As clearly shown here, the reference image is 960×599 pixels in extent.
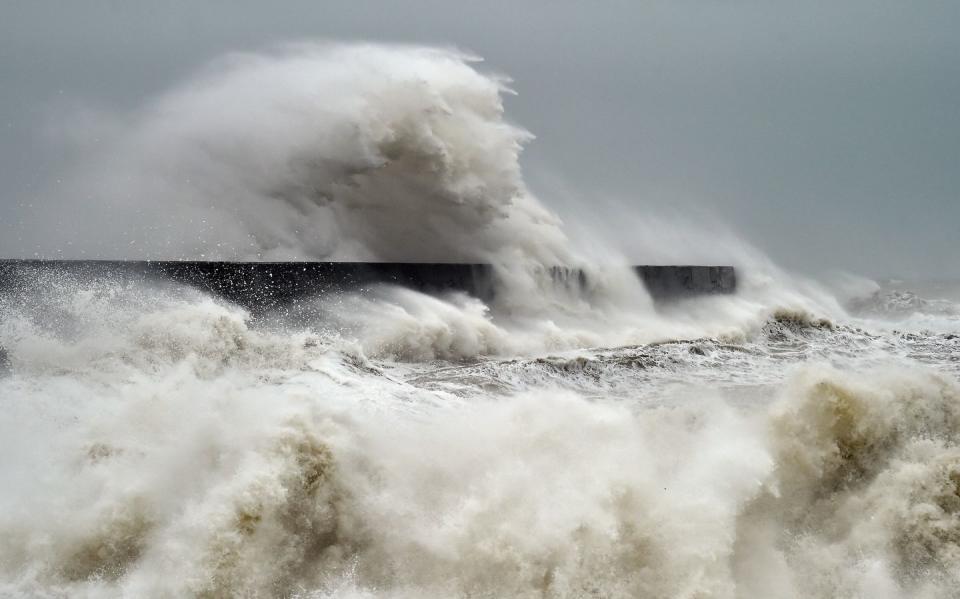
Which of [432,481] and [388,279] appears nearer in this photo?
[432,481]

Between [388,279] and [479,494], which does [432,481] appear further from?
[388,279]

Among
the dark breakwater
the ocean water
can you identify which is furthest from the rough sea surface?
the dark breakwater

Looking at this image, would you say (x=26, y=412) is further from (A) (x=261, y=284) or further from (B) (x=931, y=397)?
(A) (x=261, y=284)

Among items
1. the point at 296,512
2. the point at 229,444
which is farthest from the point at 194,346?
the point at 296,512

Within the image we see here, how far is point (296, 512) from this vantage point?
16.4 feet

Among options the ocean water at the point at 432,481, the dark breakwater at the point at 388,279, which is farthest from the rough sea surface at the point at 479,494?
the dark breakwater at the point at 388,279

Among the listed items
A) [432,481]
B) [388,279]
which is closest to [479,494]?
[432,481]

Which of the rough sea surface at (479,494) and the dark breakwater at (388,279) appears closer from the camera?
the rough sea surface at (479,494)

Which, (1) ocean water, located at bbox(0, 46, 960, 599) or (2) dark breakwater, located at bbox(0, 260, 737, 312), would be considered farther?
(2) dark breakwater, located at bbox(0, 260, 737, 312)

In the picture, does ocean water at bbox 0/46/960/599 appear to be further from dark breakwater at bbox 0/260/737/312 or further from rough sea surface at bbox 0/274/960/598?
dark breakwater at bbox 0/260/737/312

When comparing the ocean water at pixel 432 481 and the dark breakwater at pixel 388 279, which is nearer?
the ocean water at pixel 432 481

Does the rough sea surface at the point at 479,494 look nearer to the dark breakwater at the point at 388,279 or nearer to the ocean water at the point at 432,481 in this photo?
the ocean water at the point at 432,481

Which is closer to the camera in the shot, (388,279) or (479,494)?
(479,494)

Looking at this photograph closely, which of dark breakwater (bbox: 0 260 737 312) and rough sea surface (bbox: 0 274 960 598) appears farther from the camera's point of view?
dark breakwater (bbox: 0 260 737 312)
